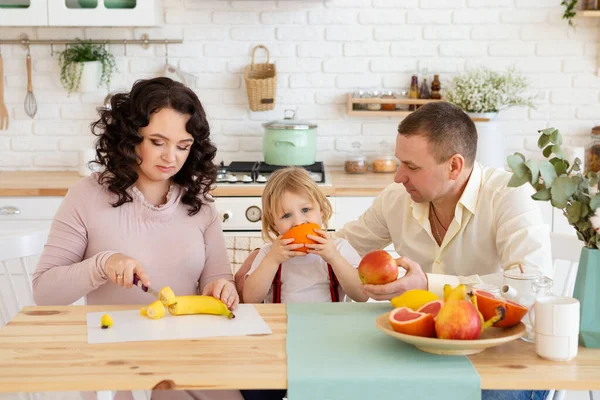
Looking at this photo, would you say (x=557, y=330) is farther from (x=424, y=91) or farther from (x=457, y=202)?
(x=424, y=91)

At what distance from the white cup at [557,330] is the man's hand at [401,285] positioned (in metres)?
0.38

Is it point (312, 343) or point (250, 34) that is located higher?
point (250, 34)

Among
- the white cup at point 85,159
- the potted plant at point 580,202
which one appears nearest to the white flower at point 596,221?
the potted plant at point 580,202

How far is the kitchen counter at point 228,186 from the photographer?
367cm

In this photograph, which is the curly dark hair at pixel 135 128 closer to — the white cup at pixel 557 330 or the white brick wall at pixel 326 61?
the white cup at pixel 557 330

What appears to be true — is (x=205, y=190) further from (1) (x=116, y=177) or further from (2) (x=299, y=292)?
(2) (x=299, y=292)

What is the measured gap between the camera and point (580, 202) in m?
1.67

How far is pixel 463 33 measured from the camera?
416 cm

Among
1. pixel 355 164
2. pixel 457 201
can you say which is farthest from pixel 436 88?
pixel 457 201

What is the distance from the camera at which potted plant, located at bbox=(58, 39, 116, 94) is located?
412 centimetres

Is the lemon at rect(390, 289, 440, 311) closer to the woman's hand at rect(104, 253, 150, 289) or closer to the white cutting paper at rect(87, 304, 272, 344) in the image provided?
the white cutting paper at rect(87, 304, 272, 344)

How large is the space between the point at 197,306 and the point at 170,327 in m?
0.12

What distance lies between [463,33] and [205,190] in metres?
2.30

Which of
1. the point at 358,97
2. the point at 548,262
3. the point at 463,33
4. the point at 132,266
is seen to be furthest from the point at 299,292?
the point at 463,33
